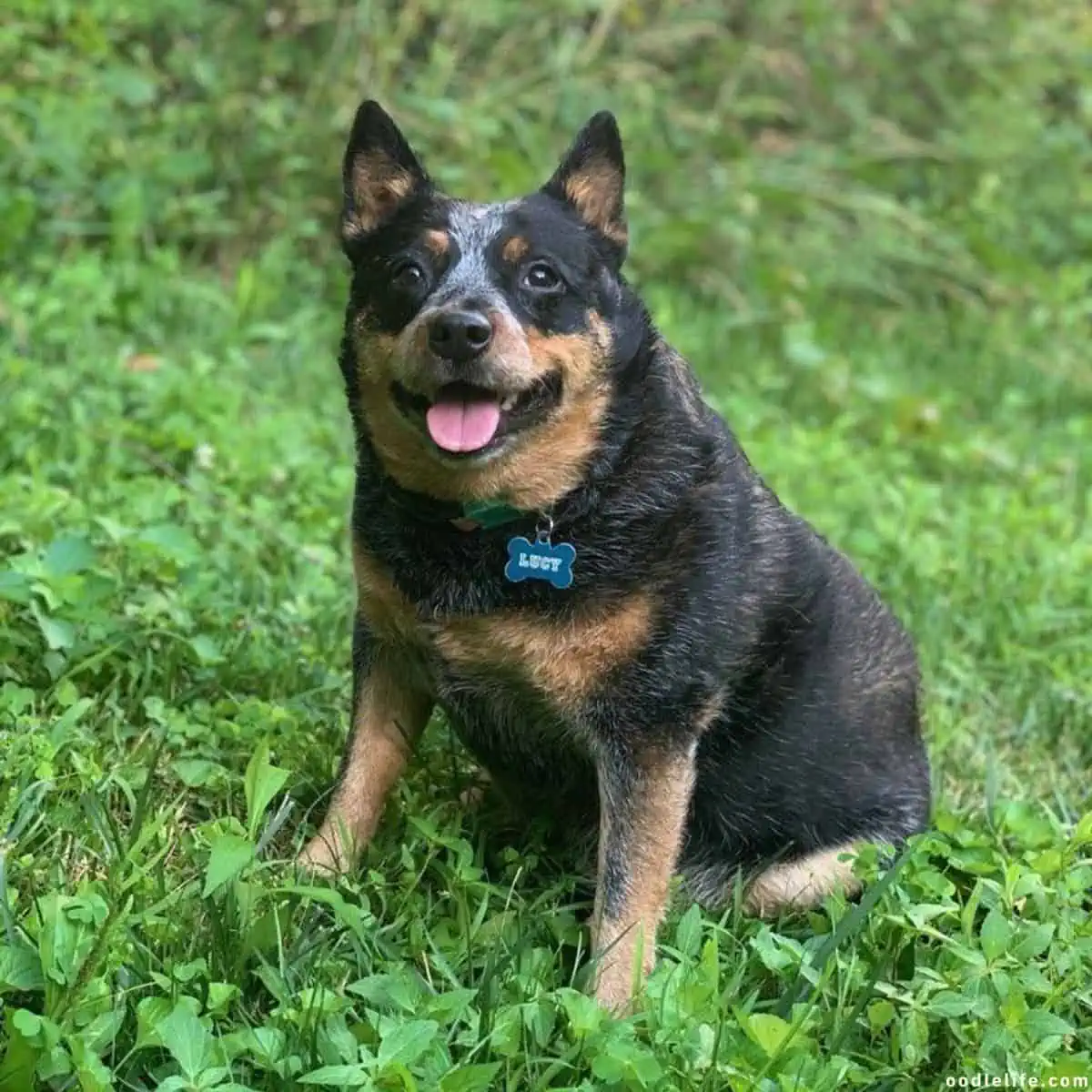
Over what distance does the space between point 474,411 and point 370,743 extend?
2.73 ft

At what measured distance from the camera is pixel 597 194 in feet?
11.3

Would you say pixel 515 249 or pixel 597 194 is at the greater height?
pixel 597 194

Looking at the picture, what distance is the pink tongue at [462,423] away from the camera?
3078 millimetres

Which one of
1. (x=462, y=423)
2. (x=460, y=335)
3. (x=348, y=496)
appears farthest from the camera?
(x=348, y=496)

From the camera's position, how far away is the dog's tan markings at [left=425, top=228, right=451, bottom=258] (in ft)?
10.6

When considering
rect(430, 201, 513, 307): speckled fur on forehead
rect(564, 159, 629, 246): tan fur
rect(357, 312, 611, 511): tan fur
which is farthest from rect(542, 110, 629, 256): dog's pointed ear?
rect(357, 312, 611, 511): tan fur

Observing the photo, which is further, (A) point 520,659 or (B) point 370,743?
A: (B) point 370,743

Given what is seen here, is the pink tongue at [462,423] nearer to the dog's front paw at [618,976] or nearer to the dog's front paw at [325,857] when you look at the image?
the dog's front paw at [325,857]

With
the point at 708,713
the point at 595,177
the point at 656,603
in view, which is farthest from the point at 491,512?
the point at 595,177

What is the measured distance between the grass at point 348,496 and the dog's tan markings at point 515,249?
49.1 inches

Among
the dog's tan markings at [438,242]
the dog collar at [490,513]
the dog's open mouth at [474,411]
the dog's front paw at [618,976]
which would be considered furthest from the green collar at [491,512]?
the dog's front paw at [618,976]

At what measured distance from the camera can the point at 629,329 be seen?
332 centimetres

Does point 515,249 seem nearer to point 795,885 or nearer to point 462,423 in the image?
point 462,423

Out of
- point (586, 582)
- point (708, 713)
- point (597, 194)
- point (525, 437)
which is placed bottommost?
point (708, 713)
